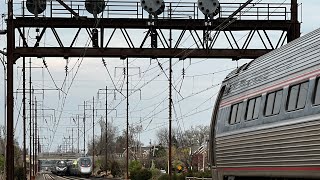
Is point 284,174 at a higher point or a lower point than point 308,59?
lower

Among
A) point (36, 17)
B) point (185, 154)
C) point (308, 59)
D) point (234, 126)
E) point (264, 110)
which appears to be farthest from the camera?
point (185, 154)

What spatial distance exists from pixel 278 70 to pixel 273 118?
1.12 meters

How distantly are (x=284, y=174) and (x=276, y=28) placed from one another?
22194 mm

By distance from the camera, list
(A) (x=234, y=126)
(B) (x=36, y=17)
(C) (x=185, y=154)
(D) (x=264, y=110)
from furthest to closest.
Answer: (C) (x=185, y=154), (B) (x=36, y=17), (A) (x=234, y=126), (D) (x=264, y=110)

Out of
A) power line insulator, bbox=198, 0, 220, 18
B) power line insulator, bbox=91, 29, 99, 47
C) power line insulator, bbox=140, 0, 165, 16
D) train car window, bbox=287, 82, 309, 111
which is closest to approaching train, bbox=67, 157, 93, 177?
power line insulator, bbox=91, 29, 99, 47

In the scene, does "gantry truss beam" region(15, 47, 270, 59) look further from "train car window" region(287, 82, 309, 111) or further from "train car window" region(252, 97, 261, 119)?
"train car window" region(287, 82, 309, 111)

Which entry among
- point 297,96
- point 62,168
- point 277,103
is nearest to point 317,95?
point 297,96

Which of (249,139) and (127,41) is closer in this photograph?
Result: (249,139)

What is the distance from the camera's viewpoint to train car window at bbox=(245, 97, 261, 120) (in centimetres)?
1691

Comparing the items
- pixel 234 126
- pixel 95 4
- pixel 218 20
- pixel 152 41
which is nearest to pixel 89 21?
pixel 95 4

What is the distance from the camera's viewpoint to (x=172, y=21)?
3653cm

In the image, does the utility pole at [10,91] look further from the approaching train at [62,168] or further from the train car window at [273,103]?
the approaching train at [62,168]

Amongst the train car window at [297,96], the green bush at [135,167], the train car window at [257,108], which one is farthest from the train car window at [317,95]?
the green bush at [135,167]

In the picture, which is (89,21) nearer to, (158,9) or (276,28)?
(158,9)
